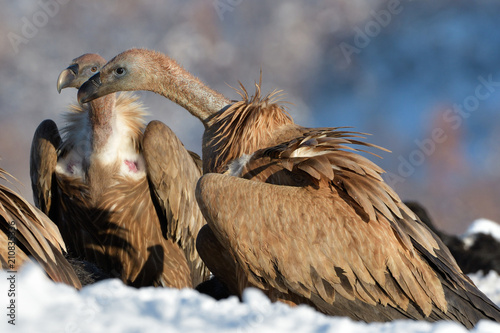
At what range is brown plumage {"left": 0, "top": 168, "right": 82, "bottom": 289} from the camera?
2.50m

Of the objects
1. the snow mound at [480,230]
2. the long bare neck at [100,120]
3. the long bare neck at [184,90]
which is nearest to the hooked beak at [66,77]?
the long bare neck at [100,120]

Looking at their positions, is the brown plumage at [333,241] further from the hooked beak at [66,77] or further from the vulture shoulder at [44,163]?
the hooked beak at [66,77]

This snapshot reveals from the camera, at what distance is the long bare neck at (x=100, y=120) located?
17.3 feet

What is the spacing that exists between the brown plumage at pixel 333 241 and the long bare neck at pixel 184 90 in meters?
0.77

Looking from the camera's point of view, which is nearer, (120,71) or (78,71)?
(120,71)

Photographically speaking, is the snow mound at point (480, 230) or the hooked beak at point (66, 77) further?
the snow mound at point (480, 230)

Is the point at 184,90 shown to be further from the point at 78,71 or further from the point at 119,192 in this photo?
the point at 78,71

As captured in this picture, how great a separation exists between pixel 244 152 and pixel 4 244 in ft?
5.79

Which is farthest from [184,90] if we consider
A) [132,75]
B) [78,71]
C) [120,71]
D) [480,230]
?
[480,230]

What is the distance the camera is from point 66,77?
5344 millimetres

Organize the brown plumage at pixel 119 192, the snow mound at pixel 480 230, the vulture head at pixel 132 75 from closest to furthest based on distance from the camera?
the vulture head at pixel 132 75 < the brown plumage at pixel 119 192 < the snow mound at pixel 480 230

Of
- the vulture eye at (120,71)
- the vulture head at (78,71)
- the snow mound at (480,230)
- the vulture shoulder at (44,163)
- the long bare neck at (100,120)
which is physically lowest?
the vulture shoulder at (44,163)

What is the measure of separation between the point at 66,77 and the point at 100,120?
500 millimetres

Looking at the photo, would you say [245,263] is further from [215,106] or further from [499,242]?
[499,242]
